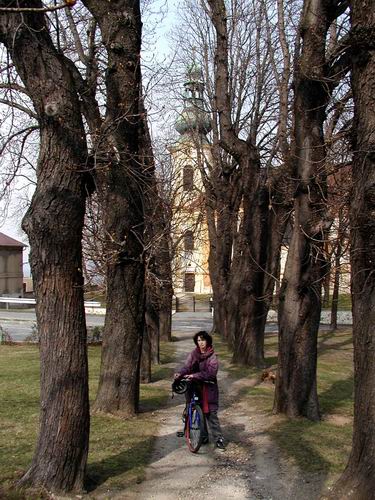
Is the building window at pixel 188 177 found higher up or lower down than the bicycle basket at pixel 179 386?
higher up

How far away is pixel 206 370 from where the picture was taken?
7.73 meters

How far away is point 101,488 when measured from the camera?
6.04 meters

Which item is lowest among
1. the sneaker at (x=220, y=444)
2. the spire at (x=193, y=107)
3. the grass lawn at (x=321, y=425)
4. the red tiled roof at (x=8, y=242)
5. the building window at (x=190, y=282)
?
the grass lawn at (x=321, y=425)

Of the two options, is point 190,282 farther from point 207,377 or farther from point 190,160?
point 207,377

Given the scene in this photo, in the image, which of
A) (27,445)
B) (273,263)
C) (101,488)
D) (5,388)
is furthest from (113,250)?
(273,263)

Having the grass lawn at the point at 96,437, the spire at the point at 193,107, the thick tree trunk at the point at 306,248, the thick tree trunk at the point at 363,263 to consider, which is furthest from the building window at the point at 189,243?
the thick tree trunk at the point at 363,263

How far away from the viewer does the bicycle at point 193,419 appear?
752 centimetres

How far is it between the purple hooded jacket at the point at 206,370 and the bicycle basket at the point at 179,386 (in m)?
0.12

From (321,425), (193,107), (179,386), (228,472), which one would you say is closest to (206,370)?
(179,386)

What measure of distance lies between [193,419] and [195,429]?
14 centimetres

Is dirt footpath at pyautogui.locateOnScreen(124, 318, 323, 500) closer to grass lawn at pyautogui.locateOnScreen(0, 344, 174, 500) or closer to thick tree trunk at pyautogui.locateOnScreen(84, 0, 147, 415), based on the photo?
grass lawn at pyautogui.locateOnScreen(0, 344, 174, 500)

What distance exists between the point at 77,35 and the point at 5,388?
842cm

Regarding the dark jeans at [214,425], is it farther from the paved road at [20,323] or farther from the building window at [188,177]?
the paved road at [20,323]

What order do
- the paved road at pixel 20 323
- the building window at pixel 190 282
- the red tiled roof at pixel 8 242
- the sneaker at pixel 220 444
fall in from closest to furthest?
1. the sneaker at pixel 220 444
2. the paved road at pixel 20 323
3. the red tiled roof at pixel 8 242
4. the building window at pixel 190 282
